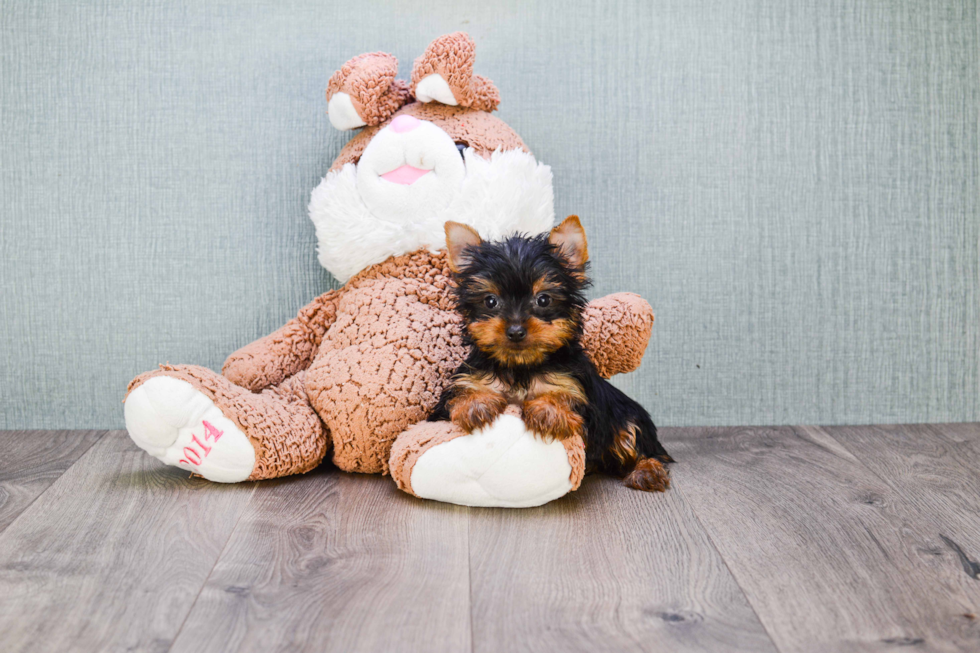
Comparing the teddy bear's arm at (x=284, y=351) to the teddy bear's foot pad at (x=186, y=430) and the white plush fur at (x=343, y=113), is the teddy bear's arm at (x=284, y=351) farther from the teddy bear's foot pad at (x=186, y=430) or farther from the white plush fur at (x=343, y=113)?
the white plush fur at (x=343, y=113)

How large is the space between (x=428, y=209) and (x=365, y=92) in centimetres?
33

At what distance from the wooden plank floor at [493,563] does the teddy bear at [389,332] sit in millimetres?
93

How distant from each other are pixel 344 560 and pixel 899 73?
6.42ft

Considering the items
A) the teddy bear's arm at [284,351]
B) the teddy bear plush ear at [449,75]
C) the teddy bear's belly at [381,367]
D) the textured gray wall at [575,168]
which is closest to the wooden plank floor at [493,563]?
the teddy bear's belly at [381,367]

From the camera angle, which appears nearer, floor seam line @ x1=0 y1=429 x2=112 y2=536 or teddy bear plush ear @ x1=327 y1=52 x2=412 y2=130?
floor seam line @ x1=0 y1=429 x2=112 y2=536

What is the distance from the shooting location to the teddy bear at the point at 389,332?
1495 millimetres

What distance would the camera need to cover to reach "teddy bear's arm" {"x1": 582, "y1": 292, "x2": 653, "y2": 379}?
1.74m

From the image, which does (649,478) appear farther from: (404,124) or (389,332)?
(404,124)

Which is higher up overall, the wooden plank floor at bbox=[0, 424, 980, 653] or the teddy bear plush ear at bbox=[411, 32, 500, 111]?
the teddy bear plush ear at bbox=[411, 32, 500, 111]

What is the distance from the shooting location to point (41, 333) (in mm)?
2078

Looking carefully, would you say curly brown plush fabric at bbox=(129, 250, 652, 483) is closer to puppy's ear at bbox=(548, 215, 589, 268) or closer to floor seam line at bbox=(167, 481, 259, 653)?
floor seam line at bbox=(167, 481, 259, 653)

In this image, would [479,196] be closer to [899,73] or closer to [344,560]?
[344,560]

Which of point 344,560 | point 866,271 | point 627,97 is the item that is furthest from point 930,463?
point 344,560

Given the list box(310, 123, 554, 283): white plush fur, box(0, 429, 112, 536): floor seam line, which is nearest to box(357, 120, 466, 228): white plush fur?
box(310, 123, 554, 283): white plush fur
